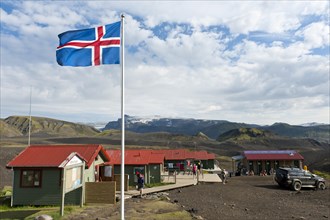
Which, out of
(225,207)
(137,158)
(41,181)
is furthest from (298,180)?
(41,181)

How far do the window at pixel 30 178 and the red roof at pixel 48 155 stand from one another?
2.19ft

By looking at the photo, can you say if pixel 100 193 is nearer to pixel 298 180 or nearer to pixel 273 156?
pixel 298 180

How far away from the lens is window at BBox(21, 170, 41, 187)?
19.3m

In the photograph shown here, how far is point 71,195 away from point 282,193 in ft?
57.9

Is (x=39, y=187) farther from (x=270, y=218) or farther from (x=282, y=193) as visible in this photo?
(x=282, y=193)

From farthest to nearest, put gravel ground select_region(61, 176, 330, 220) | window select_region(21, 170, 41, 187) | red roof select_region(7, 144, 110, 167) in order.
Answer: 1. window select_region(21, 170, 41, 187)
2. red roof select_region(7, 144, 110, 167)
3. gravel ground select_region(61, 176, 330, 220)

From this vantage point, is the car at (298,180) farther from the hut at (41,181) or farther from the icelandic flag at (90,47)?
the icelandic flag at (90,47)

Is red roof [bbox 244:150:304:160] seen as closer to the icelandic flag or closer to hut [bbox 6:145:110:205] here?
hut [bbox 6:145:110:205]

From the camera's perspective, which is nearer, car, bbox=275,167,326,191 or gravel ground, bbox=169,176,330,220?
gravel ground, bbox=169,176,330,220

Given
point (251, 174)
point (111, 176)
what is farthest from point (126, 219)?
point (251, 174)

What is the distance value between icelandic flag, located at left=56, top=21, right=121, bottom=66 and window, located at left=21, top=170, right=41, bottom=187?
1045 centimetres

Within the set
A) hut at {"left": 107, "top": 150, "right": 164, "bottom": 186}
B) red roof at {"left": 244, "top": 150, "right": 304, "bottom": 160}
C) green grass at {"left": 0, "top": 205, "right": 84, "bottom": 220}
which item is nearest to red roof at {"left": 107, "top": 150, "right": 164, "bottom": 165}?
hut at {"left": 107, "top": 150, "right": 164, "bottom": 186}

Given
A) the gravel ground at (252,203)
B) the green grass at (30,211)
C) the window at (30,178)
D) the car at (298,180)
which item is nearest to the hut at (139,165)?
the gravel ground at (252,203)

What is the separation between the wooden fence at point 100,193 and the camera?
18891mm
